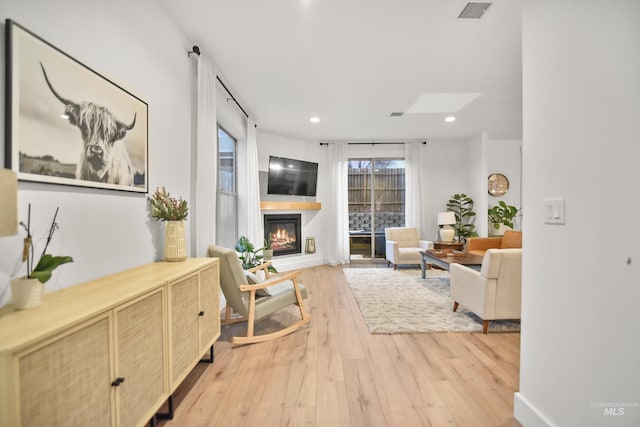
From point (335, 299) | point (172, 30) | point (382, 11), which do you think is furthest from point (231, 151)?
point (382, 11)

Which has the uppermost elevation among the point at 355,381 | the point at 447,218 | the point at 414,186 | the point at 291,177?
the point at 291,177

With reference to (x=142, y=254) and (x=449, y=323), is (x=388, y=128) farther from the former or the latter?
(x=142, y=254)

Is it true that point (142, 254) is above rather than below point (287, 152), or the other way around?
below

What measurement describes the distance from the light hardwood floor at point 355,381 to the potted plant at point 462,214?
3545mm

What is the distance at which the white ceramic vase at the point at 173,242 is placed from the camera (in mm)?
2074

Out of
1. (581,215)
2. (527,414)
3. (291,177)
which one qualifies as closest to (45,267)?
(581,215)

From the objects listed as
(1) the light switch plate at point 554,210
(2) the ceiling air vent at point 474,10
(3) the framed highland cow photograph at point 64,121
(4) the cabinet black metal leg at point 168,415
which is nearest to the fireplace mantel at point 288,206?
(3) the framed highland cow photograph at point 64,121

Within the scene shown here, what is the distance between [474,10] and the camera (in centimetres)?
220

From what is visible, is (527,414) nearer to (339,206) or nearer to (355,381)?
(355,381)

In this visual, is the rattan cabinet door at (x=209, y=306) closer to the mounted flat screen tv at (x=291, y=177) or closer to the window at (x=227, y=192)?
the window at (x=227, y=192)

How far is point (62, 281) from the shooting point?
4.44 feet

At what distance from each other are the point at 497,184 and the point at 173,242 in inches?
254

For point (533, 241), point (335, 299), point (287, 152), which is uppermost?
point (287, 152)

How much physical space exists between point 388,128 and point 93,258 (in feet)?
16.2
